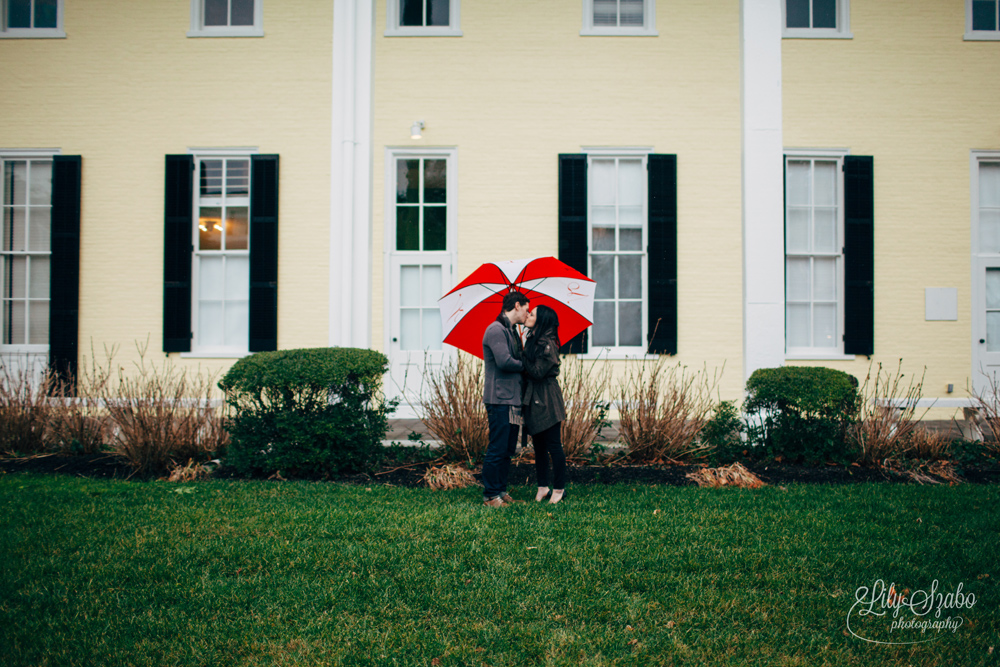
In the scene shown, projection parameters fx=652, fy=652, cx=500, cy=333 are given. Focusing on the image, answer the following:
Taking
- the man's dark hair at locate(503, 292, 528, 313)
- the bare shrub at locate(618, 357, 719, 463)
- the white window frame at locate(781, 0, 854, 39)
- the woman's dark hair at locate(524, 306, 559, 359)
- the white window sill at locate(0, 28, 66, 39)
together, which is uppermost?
the white window frame at locate(781, 0, 854, 39)

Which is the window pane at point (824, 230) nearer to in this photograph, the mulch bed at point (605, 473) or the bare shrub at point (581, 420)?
the mulch bed at point (605, 473)

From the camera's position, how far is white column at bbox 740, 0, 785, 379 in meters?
8.47

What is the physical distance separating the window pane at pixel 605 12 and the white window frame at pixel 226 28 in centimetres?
471

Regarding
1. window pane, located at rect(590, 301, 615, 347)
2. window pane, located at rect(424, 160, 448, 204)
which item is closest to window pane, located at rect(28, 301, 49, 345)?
window pane, located at rect(424, 160, 448, 204)

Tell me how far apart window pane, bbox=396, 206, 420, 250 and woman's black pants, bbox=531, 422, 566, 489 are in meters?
4.92

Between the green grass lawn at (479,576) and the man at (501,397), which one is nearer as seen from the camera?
the green grass lawn at (479,576)

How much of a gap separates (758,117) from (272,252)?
22.2 ft

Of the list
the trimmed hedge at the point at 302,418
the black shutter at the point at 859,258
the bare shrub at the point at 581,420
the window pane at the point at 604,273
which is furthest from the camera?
the window pane at the point at 604,273

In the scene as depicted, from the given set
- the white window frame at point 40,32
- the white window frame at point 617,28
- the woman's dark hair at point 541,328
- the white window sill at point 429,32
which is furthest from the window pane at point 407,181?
the white window frame at point 40,32

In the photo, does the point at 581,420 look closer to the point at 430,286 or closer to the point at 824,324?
the point at 430,286

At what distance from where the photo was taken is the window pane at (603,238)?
9289 mm

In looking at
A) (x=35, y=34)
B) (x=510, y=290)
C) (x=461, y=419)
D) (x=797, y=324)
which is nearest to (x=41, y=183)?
(x=35, y=34)

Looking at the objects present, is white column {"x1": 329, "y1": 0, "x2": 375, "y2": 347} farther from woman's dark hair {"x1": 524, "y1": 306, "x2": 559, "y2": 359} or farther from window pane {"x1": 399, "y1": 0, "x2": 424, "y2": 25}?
woman's dark hair {"x1": 524, "y1": 306, "x2": 559, "y2": 359}

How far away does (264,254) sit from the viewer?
29.6ft
